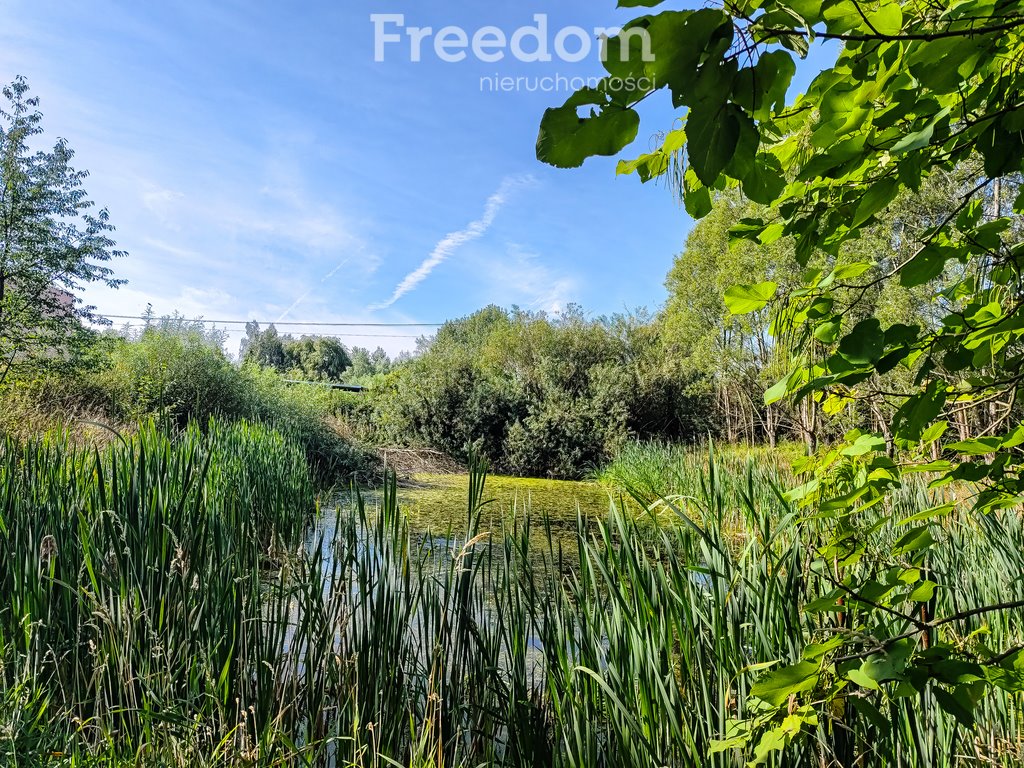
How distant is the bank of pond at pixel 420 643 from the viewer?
4.37ft

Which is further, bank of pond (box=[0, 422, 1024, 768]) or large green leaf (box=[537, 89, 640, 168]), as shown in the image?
bank of pond (box=[0, 422, 1024, 768])

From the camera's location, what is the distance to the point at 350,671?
175 centimetres

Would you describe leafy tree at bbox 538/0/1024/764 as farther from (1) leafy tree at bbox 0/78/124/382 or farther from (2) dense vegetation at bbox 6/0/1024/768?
(1) leafy tree at bbox 0/78/124/382

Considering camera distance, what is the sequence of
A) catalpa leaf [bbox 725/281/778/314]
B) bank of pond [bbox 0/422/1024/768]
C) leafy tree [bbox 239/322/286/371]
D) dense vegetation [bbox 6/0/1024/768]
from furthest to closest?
leafy tree [bbox 239/322/286/371]
bank of pond [bbox 0/422/1024/768]
catalpa leaf [bbox 725/281/778/314]
dense vegetation [bbox 6/0/1024/768]

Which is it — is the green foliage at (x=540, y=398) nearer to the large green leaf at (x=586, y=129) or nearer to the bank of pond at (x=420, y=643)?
the bank of pond at (x=420, y=643)

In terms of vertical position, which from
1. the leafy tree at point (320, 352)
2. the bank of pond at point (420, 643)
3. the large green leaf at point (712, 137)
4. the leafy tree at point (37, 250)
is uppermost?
the leafy tree at point (320, 352)

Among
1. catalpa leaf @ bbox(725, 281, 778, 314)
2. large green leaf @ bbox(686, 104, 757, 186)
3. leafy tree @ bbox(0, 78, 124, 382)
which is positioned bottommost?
catalpa leaf @ bbox(725, 281, 778, 314)

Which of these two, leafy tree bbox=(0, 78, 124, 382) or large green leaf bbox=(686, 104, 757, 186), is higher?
leafy tree bbox=(0, 78, 124, 382)

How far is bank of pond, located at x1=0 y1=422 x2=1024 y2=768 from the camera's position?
4.37 ft

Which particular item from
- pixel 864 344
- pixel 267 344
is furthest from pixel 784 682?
pixel 267 344

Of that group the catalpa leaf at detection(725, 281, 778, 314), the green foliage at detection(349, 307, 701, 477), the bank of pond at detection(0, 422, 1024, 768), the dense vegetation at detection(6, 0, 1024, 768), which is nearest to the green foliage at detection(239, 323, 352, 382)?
the green foliage at detection(349, 307, 701, 477)

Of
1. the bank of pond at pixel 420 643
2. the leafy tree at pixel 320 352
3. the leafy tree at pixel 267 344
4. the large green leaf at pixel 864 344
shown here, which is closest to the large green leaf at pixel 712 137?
the large green leaf at pixel 864 344

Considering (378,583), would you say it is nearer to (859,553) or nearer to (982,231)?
(859,553)

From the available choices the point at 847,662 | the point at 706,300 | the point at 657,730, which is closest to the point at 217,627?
the point at 657,730
